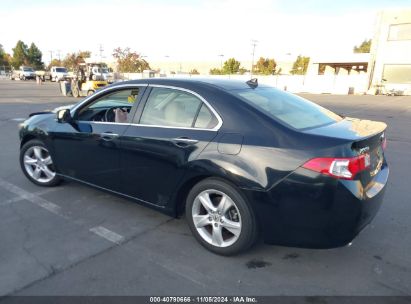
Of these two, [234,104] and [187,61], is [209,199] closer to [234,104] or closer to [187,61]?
[234,104]

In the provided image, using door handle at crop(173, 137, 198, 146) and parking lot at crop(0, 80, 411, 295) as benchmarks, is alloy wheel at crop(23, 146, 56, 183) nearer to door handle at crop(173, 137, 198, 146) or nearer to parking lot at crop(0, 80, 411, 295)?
parking lot at crop(0, 80, 411, 295)

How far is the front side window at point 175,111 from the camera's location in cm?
314

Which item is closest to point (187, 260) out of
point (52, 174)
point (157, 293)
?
point (157, 293)

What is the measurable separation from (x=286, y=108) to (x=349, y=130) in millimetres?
636

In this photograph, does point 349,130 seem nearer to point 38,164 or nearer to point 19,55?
point 38,164

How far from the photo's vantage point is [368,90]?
35.6 m

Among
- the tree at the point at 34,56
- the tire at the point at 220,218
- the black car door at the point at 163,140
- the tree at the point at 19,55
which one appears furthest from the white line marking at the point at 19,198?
the tree at the point at 19,55

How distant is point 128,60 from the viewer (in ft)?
220

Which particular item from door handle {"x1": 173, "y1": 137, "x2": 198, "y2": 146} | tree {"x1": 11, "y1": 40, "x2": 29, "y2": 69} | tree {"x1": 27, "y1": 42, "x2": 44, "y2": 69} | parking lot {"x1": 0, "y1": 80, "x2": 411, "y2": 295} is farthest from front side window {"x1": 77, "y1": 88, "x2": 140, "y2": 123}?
tree {"x1": 11, "y1": 40, "x2": 29, "y2": 69}

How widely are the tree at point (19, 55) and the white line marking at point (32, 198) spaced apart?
289ft

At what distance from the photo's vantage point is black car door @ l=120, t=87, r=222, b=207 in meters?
3.10

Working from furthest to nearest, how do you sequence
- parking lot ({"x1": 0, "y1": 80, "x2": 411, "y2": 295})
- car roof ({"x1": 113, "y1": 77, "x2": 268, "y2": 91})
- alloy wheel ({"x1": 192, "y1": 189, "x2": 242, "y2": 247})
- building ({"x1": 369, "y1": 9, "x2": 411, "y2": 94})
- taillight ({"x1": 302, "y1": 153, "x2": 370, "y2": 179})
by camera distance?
building ({"x1": 369, "y1": 9, "x2": 411, "y2": 94}), car roof ({"x1": 113, "y1": 77, "x2": 268, "y2": 91}), alloy wheel ({"x1": 192, "y1": 189, "x2": 242, "y2": 247}), parking lot ({"x1": 0, "y1": 80, "x2": 411, "y2": 295}), taillight ({"x1": 302, "y1": 153, "x2": 370, "y2": 179})

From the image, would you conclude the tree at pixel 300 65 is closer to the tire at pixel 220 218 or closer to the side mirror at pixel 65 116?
the side mirror at pixel 65 116

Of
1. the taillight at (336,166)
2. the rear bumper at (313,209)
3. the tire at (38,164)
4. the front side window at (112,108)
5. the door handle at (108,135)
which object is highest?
the front side window at (112,108)
